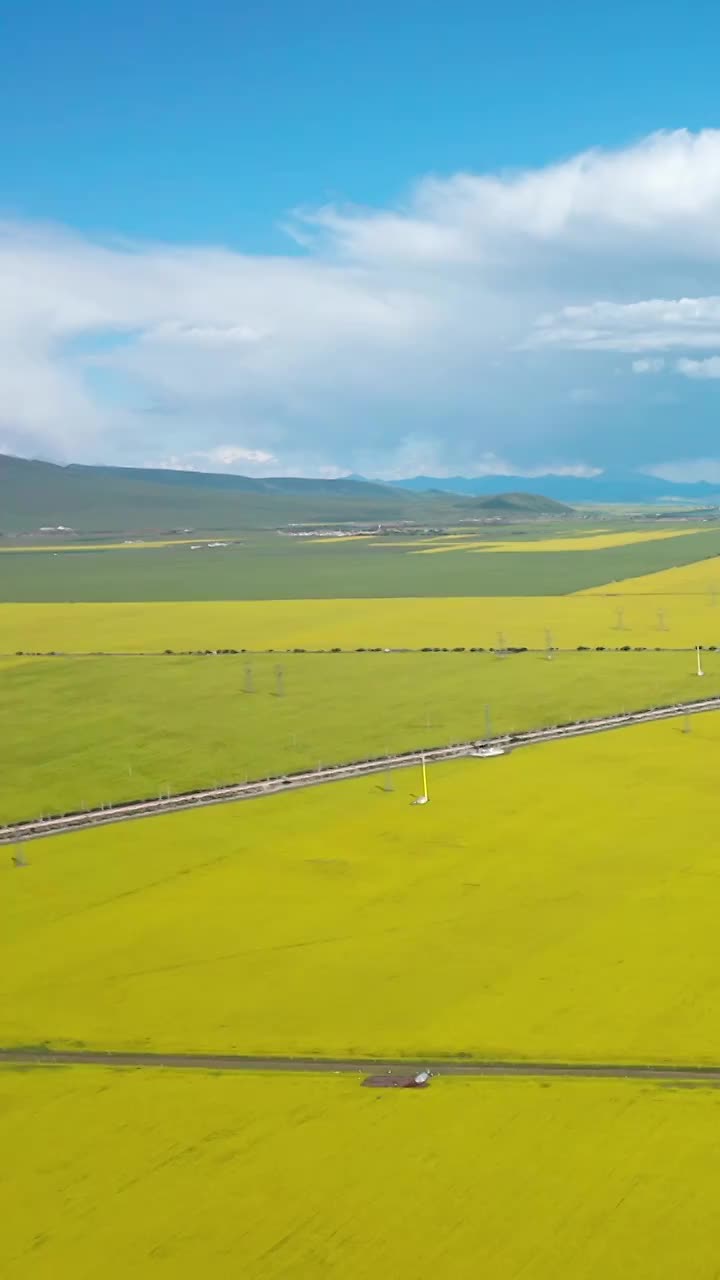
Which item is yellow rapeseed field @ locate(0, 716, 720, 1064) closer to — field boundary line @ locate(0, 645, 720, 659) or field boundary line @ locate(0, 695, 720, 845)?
field boundary line @ locate(0, 695, 720, 845)

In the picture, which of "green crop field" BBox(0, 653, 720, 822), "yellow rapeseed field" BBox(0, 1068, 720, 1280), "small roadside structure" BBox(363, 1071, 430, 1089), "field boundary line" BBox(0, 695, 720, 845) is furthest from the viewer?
"green crop field" BBox(0, 653, 720, 822)

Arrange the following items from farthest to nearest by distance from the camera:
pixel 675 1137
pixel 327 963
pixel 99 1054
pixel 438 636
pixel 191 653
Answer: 1. pixel 438 636
2. pixel 191 653
3. pixel 327 963
4. pixel 99 1054
5. pixel 675 1137

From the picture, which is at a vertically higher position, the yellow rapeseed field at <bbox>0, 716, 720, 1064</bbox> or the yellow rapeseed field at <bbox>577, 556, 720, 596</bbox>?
the yellow rapeseed field at <bbox>577, 556, 720, 596</bbox>

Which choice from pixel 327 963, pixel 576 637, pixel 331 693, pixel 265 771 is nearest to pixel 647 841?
pixel 327 963

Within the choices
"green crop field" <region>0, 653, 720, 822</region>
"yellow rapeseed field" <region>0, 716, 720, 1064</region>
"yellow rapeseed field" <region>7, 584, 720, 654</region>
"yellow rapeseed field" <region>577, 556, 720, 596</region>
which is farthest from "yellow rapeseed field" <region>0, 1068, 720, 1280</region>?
"yellow rapeseed field" <region>577, 556, 720, 596</region>

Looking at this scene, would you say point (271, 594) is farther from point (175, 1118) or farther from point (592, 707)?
point (175, 1118)

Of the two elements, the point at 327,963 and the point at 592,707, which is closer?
the point at 327,963

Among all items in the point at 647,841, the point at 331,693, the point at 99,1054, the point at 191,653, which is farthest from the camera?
the point at 191,653
